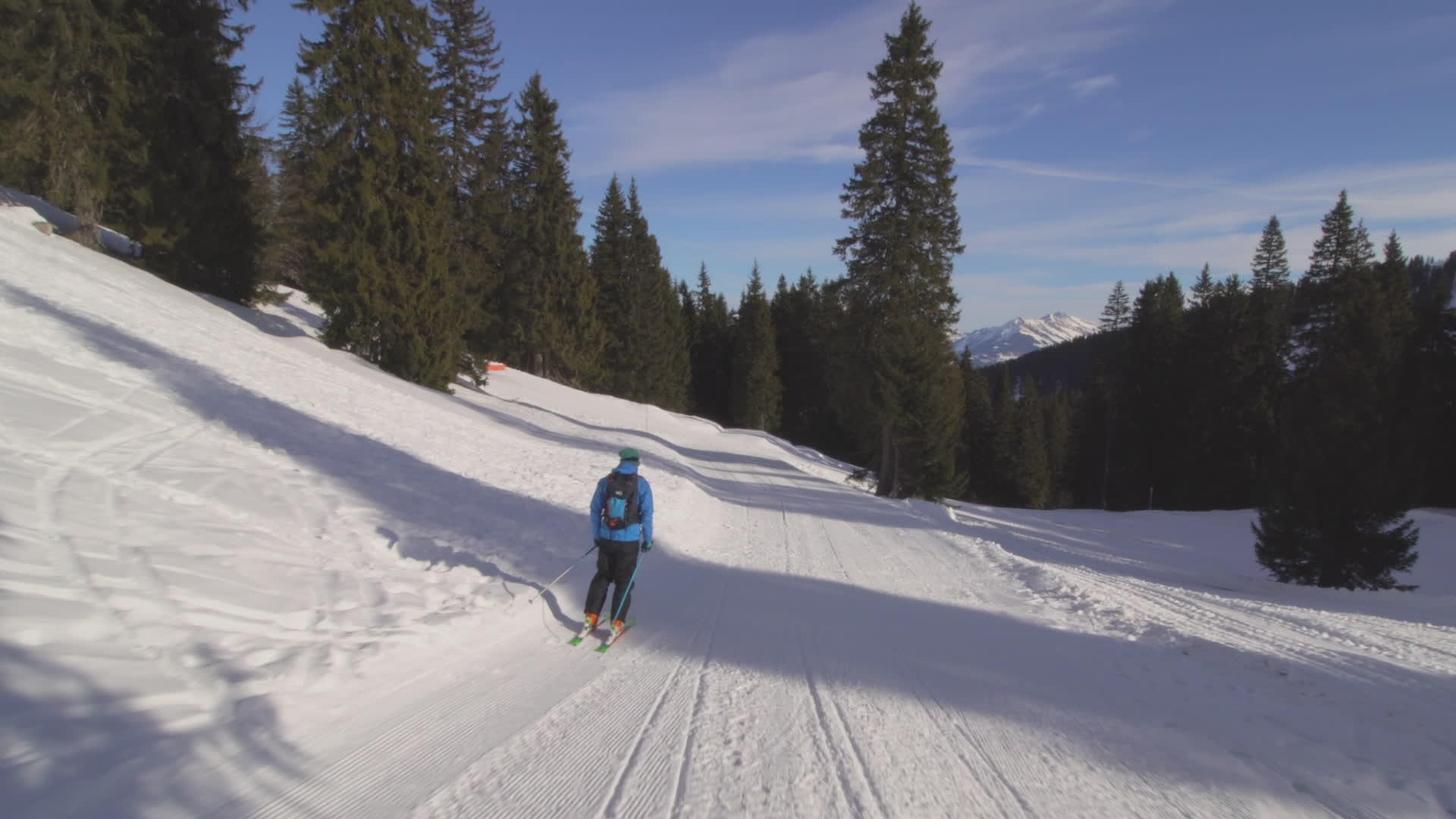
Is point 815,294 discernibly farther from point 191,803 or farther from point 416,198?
point 191,803

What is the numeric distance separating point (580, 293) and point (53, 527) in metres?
31.7

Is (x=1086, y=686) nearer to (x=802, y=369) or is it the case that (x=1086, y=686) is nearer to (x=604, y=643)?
(x=604, y=643)

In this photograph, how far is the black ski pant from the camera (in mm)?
6023

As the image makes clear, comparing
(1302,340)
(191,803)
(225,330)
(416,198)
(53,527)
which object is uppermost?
(1302,340)

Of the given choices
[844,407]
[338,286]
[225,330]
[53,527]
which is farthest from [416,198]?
[53,527]

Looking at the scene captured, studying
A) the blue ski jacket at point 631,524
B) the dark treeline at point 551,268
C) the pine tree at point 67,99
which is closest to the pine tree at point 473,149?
the dark treeline at point 551,268

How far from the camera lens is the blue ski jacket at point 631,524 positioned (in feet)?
19.8

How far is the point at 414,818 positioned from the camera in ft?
10.5

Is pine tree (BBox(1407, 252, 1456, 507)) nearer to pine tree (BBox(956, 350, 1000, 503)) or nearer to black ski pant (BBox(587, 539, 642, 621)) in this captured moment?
pine tree (BBox(956, 350, 1000, 503))

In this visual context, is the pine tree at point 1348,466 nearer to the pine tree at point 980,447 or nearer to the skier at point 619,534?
the skier at point 619,534

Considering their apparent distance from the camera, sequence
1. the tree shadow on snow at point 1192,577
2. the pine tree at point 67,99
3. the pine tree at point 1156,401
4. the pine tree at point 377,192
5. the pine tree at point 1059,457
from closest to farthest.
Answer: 1. the tree shadow on snow at point 1192,577
2. the pine tree at point 67,99
3. the pine tree at point 377,192
4. the pine tree at point 1156,401
5. the pine tree at point 1059,457

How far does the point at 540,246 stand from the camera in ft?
112

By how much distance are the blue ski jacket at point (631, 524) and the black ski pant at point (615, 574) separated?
5 centimetres

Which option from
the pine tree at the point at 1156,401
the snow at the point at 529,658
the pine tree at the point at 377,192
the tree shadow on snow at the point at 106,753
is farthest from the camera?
the pine tree at the point at 1156,401
